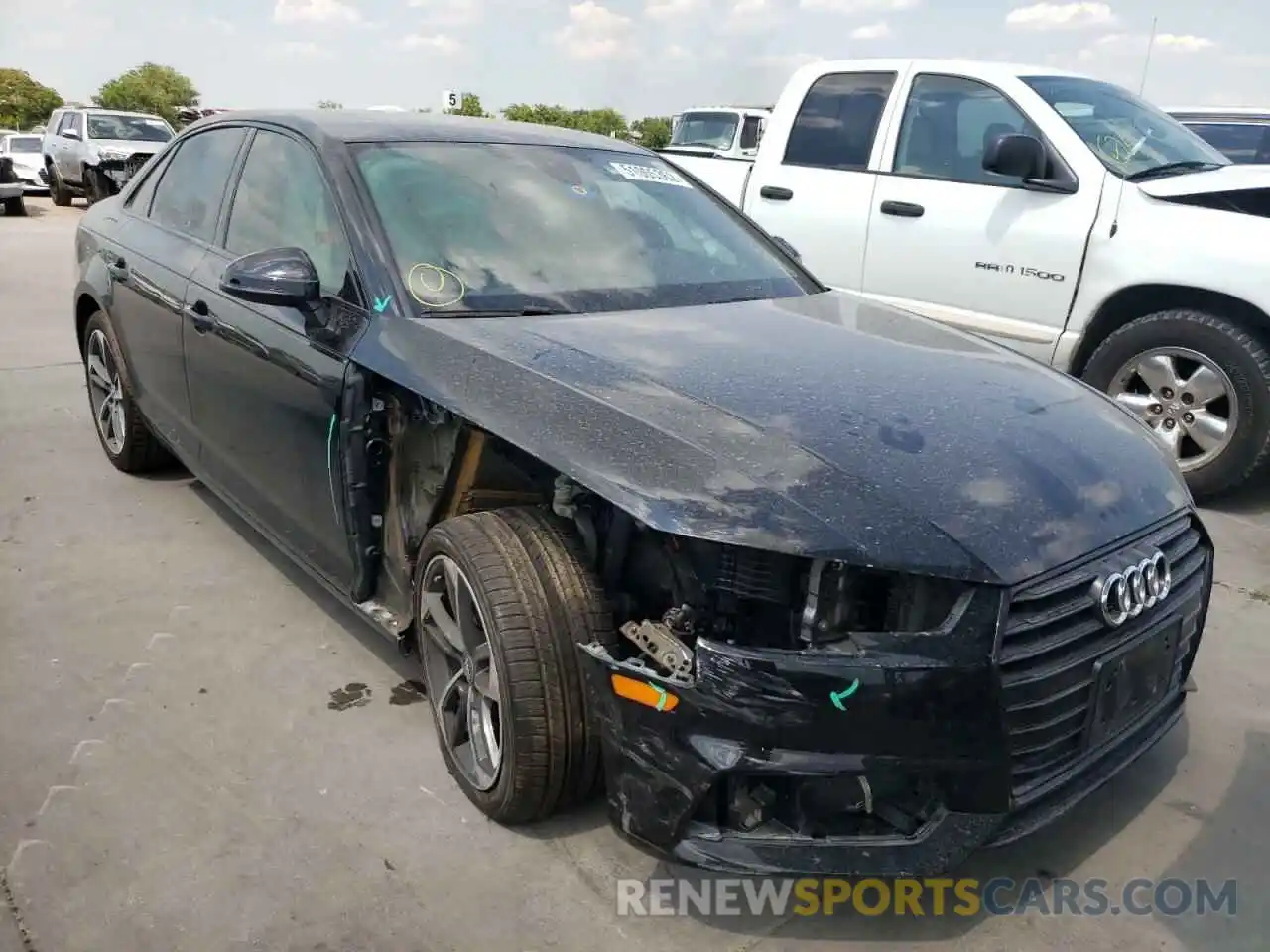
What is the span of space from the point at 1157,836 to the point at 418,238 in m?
2.46

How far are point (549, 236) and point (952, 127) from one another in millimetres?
3355

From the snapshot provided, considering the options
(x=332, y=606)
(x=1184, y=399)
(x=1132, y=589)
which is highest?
(x=1132, y=589)

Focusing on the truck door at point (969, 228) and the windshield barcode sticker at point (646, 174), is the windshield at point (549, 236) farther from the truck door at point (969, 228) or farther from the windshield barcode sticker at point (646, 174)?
the truck door at point (969, 228)

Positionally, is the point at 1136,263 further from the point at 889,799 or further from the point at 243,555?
the point at 243,555

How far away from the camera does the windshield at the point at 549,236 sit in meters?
2.94

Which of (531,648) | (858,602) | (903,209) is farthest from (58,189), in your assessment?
(858,602)

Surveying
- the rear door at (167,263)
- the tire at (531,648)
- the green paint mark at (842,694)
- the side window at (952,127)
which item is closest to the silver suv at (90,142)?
the rear door at (167,263)

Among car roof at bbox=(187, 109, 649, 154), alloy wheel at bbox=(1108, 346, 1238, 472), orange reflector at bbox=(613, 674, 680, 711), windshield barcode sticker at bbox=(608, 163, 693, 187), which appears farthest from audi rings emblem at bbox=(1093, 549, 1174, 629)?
alloy wheel at bbox=(1108, 346, 1238, 472)

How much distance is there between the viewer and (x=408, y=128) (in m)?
3.43

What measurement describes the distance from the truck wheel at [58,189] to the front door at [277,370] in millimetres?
19526

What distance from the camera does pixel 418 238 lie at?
2965mm

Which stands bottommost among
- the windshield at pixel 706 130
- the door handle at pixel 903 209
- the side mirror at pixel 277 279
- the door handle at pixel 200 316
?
the door handle at pixel 200 316

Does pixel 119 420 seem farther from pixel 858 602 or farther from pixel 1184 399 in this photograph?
pixel 1184 399

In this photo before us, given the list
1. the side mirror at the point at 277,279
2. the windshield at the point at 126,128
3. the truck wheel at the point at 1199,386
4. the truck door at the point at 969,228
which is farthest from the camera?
the windshield at the point at 126,128
